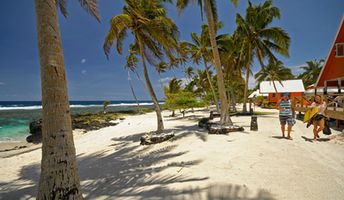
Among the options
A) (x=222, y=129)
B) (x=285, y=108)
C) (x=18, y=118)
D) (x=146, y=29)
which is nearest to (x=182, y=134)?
(x=222, y=129)

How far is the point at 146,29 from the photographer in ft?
31.3

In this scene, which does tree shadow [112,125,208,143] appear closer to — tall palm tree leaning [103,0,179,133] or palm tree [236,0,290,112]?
tall palm tree leaning [103,0,179,133]

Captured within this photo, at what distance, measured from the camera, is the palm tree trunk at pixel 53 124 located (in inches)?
105

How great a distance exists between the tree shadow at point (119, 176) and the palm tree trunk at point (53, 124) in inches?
50.8

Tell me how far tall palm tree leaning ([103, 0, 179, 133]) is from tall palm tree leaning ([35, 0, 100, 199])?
605 centimetres

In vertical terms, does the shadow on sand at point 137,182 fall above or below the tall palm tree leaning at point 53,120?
Answer: below

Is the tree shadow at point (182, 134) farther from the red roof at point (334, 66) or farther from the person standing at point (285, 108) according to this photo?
the red roof at point (334, 66)

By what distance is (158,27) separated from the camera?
29.5ft

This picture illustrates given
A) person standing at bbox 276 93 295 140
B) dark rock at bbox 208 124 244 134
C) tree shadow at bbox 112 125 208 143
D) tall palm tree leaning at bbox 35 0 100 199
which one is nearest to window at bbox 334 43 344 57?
person standing at bbox 276 93 295 140

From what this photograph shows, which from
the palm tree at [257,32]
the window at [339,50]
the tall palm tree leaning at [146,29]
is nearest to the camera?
the tall palm tree leaning at [146,29]

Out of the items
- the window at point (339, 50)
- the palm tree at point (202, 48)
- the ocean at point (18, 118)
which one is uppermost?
the palm tree at point (202, 48)

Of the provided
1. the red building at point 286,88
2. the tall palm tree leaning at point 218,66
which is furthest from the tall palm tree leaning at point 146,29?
the red building at point 286,88

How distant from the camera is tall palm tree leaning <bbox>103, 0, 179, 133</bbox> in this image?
29.2ft

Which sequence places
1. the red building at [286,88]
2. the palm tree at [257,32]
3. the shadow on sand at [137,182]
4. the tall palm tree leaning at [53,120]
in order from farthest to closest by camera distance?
the red building at [286,88]
the palm tree at [257,32]
the shadow on sand at [137,182]
the tall palm tree leaning at [53,120]
